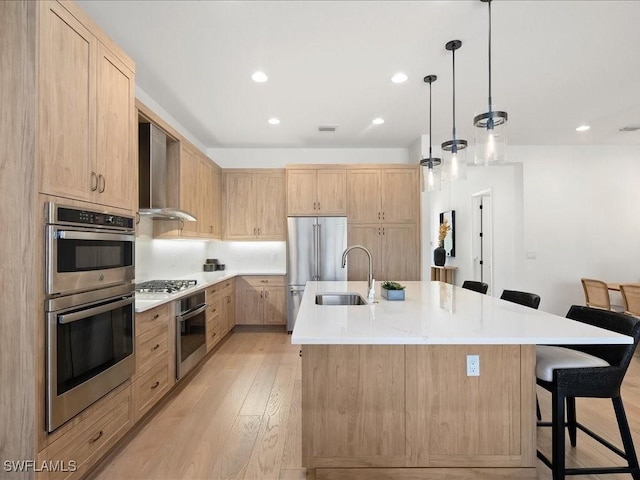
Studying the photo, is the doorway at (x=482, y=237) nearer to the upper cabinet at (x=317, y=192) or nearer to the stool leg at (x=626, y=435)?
the upper cabinet at (x=317, y=192)

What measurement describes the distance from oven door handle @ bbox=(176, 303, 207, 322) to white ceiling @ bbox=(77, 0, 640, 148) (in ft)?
7.19

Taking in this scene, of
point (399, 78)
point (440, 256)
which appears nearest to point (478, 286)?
point (399, 78)

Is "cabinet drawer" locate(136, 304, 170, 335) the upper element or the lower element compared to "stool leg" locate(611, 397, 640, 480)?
upper

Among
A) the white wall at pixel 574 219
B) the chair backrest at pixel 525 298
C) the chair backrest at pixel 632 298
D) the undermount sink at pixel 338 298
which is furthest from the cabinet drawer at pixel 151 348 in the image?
the white wall at pixel 574 219

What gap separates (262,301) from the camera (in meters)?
5.00

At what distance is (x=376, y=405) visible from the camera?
1.76m

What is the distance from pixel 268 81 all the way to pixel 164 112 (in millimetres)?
1518

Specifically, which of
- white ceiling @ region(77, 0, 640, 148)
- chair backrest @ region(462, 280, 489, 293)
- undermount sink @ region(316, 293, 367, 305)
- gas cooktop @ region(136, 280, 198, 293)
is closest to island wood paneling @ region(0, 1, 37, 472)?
white ceiling @ region(77, 0, 640, 148)

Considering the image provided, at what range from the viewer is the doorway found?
6.10m

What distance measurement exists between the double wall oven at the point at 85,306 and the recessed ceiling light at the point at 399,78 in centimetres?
255

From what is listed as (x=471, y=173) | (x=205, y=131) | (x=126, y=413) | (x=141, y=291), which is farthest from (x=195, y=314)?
(x=471, y=173)

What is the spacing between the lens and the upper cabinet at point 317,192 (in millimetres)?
4949

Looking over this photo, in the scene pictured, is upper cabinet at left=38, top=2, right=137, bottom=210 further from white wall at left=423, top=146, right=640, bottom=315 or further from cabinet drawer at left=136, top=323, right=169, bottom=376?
white wall at left=423, top=146, right=640, bottom=315

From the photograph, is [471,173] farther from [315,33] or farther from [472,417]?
[472,417]
